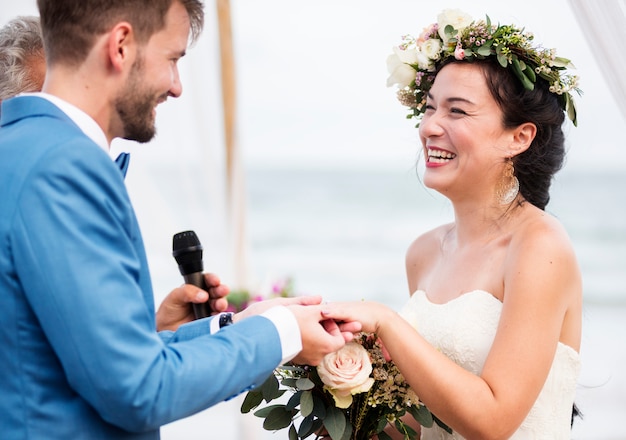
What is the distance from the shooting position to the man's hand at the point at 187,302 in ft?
6.75

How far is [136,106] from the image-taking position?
1672mm

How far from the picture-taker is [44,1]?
1.64 meters

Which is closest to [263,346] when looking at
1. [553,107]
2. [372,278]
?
[553,107]

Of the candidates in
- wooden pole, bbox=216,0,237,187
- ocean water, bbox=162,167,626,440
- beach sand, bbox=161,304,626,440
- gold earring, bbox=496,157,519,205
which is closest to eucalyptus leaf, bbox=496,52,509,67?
gold earring, bbox=496,157,519,205

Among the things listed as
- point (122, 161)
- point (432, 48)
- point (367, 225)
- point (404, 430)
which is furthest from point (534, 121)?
point (367, 225)

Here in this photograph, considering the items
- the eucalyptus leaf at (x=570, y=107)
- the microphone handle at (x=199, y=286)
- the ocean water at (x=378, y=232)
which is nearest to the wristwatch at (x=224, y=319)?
the microphone handle at (x=199, y=286)

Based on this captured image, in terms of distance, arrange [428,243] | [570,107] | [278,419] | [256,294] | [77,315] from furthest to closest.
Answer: [256,294]
[428,243]
[570,107]
[278,419]
[77,315]

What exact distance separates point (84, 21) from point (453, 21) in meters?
1.44

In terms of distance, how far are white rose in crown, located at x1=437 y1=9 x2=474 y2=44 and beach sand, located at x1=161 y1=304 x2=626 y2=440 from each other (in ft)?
8.75

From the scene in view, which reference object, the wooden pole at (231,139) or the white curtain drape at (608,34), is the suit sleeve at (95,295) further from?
the wooden pole at (231,139)

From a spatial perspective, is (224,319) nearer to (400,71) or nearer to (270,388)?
(270,388)

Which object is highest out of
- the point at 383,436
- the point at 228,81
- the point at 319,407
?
the point at 228,81

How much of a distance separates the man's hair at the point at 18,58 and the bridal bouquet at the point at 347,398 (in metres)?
1.15

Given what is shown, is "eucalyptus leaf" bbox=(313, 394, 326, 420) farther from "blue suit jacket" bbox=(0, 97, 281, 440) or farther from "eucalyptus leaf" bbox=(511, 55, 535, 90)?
"eucalyptus leaf" bbox=(511, 55, 535, 90)
